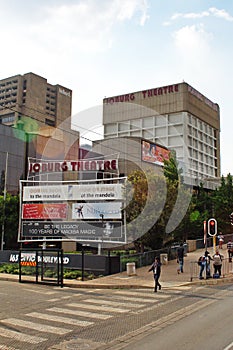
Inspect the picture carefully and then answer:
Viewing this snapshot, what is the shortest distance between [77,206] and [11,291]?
37.8ft

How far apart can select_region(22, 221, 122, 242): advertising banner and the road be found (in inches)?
351

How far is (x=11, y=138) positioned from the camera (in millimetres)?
54344

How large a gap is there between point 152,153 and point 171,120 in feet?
185

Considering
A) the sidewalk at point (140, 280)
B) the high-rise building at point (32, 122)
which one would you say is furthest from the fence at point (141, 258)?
the high-rise building at point (32, 122)

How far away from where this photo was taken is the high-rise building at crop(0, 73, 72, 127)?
14675 centimetres

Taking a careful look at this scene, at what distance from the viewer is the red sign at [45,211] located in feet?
100

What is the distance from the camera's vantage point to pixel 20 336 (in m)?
10.9

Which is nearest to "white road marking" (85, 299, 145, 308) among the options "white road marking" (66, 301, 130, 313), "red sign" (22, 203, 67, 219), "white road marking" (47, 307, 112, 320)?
"white road marking" (66, 301, 130, 313)

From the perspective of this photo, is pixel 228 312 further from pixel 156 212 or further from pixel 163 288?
pixel 156 212

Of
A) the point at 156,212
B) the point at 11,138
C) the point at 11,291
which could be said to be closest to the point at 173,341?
the point at 11,291

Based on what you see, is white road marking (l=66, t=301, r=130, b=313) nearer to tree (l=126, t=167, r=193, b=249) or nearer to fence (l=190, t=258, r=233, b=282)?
fence (l=190, t=258, r=233, b=282)

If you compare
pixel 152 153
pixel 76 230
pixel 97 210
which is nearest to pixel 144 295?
pixel 97 210

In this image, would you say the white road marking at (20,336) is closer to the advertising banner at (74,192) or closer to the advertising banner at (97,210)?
the advertising banner at (97,210)

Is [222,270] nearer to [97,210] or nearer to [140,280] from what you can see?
[140,280]
